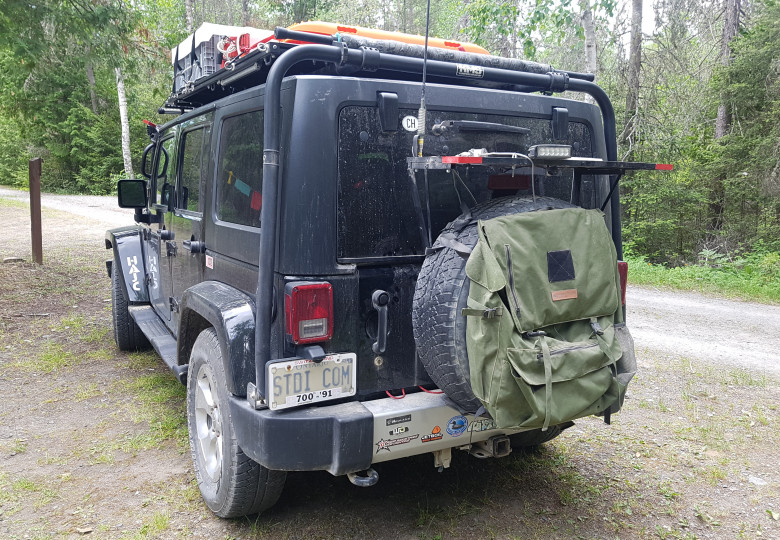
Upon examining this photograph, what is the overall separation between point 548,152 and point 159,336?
3275 mm

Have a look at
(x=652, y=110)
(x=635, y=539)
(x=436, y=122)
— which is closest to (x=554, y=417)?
(x=635, y=539)

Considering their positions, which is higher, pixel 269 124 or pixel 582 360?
pixel 269 124

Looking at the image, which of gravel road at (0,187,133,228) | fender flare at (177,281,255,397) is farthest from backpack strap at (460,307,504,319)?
gravel road at (0,187,133,228)

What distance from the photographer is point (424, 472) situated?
3547 millimetres

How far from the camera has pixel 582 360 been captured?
7.75ft

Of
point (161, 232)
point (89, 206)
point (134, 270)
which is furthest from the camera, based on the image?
point (89, 206)

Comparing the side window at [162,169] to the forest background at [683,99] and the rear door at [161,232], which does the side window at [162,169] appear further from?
the forest background at [683,99]

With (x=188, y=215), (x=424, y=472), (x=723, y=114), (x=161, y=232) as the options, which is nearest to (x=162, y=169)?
(x=161, y=232)

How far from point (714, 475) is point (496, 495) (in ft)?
4.53

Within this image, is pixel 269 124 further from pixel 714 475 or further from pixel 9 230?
pixel 9 230

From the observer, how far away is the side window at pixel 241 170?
2857mm

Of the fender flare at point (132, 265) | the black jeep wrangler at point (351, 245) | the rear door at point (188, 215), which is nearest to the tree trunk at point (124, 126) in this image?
the fender flare at point (132, 265)

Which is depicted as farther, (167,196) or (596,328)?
(167,196)

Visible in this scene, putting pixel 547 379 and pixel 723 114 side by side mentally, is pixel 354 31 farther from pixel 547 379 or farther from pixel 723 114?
pixel 723 114
